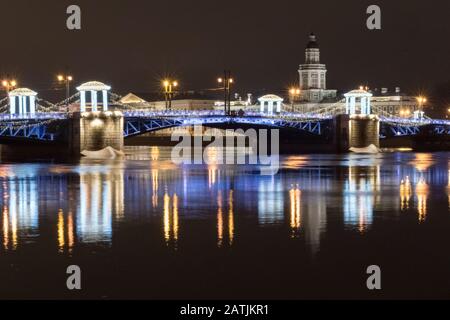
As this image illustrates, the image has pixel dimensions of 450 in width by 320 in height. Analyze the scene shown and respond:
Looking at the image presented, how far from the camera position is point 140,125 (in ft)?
279

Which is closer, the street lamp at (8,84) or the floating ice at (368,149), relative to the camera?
the floating ice at (368,149)

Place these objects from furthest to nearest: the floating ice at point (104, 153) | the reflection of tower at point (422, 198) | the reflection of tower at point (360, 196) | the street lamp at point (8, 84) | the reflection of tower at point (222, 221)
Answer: the street lamp at point (8, 84) → the floating ice at point (104, 153) → the reflection of tower at point (422, 198) → the reflection of tower at point (360, 196) → the reflection of tower at point (222, 221)

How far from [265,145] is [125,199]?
67.5 metres

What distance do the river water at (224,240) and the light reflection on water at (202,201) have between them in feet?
0.17

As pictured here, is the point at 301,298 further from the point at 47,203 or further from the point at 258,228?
the point at 47,203

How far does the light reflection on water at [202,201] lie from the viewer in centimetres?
2425

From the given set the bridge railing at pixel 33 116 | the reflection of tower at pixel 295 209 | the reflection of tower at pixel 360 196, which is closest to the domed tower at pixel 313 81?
the bridge railing at pixel 33 116

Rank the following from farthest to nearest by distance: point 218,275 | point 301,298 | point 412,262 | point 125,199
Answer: point 125,199 → point 412,262 → point 218,275 → point 301,298

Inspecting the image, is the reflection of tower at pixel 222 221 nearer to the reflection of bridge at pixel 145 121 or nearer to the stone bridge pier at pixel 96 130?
the stone bridge pier at pixel 96 130

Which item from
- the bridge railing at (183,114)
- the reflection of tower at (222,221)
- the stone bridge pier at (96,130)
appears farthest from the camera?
the bridge railing at (183,114)

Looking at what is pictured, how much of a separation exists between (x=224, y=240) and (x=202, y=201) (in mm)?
9790

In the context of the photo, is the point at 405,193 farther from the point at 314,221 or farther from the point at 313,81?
the point at 313,81

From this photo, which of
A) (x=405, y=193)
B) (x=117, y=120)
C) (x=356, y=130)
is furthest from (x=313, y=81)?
(x=405, y=193)
